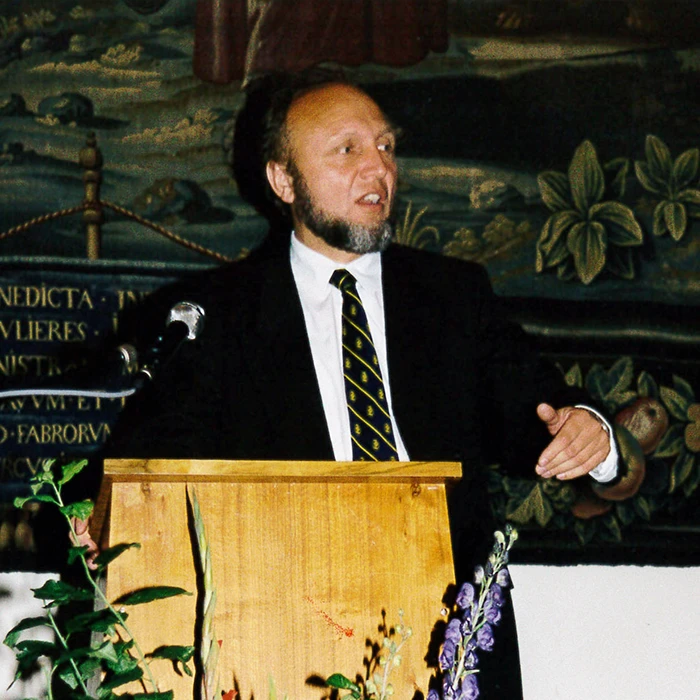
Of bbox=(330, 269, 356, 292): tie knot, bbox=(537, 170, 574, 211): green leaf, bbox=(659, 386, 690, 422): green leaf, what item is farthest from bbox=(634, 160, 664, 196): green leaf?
bbox=(330, 269, 356, 292): tie knot

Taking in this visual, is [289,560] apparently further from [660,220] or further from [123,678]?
[660,220]

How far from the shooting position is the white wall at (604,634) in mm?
3484

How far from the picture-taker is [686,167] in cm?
387

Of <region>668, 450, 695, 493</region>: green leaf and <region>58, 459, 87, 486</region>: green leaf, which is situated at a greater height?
<region>668, 450, 695, 493</region>: green leaf

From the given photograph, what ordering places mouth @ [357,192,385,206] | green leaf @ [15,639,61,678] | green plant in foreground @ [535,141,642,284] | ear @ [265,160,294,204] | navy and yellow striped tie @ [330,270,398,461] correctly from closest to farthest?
green leaf @ [15,639,61,678]
navy and yellow striped tie @ [330,270,398,461]
mouth @ [357,192,385,206]
ear @ [265,160,294,204]
green plant in foreground @ [535,141,642,284]

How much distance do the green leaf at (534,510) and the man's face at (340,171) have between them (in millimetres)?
1151

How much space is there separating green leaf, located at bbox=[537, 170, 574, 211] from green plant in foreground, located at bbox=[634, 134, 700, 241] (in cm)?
26

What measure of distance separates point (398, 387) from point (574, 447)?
1.96ft

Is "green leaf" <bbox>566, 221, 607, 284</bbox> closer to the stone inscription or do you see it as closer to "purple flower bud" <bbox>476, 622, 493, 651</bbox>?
the stone inscription

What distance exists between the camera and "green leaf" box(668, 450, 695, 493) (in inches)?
143

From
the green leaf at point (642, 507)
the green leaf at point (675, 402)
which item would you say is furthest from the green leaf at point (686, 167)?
the green leaf at point (642, 507)

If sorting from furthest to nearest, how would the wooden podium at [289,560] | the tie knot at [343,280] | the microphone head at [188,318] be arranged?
the tie knot at [343,280], the microphone head at [188,318], the wooden podium at [289,560]

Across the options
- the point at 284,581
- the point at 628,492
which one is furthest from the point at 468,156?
the point at 284,581

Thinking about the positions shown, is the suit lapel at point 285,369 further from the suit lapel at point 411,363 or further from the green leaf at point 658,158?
the green leaf at point 658,158
